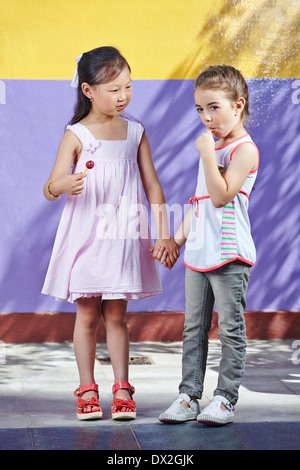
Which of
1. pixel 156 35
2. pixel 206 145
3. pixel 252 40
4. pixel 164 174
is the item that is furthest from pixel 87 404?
pixel 252 40

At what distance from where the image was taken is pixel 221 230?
13.3 feet

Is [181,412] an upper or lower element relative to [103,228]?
lower

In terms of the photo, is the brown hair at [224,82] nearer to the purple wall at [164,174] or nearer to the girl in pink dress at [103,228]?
the girl in pink dress at [103,228]

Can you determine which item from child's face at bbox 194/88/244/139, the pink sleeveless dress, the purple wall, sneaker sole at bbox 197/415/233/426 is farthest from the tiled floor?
child's face at bbox 194/88/244/139

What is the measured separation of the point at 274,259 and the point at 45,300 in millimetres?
1775

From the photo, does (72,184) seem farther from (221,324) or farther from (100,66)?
(221,324)

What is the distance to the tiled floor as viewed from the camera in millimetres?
3844

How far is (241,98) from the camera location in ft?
13.5

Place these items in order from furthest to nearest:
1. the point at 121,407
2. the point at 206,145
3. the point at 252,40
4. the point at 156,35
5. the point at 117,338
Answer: the point at 252,40 → the point at 156,35 → the point at 117,338 → the point at 121,407 → the point at 206,145

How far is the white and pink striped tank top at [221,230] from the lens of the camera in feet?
13.2

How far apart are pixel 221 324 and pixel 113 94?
49.7 inches

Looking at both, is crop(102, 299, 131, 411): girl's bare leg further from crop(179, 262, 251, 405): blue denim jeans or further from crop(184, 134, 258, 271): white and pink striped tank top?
crop(184, 134, 258, 271): white and pink striped tank top

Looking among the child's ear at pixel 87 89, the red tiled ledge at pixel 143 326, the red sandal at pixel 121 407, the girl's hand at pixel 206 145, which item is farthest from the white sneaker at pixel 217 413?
the red tiled ledge at pixel 143 326
